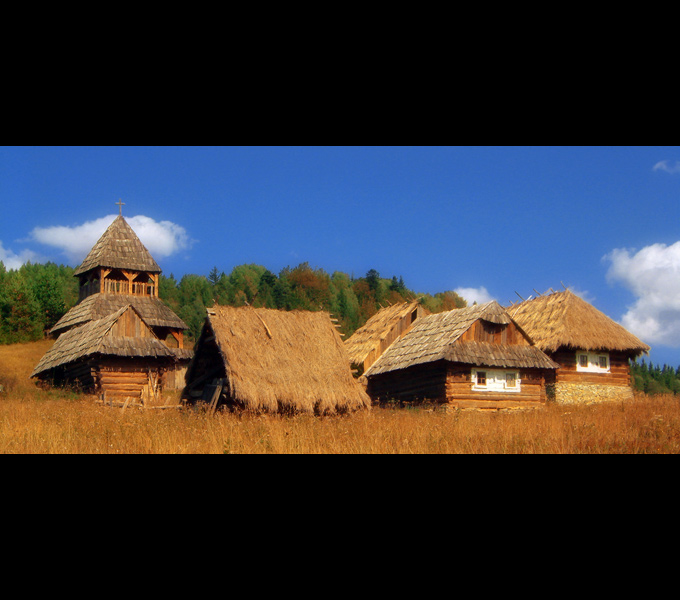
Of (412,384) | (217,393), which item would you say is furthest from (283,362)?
(412,384)

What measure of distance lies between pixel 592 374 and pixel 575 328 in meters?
2.53

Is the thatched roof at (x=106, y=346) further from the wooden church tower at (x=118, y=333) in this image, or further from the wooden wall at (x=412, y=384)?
the wooden wall at (x=412, y=384)

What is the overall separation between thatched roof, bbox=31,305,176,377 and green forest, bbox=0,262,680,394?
1895cm

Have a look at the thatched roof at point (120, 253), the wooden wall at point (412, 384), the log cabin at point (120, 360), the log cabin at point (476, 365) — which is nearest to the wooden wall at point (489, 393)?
the log cabin at point (476, 365)

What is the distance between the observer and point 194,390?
21.1m

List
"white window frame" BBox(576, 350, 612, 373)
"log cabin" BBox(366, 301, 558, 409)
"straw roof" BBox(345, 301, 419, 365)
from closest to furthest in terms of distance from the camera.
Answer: "log cabin" BBox(366, 301, 558, 409), "white window frame" BBox(576, 350, 612, 373), "straw roof" BBox(345, 301, 419, 365)

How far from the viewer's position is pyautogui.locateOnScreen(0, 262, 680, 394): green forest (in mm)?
55062

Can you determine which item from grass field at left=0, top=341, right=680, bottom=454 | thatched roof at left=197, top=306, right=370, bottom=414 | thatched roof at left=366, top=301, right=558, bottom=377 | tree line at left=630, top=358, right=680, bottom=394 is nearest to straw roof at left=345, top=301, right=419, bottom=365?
thatched roof at left=366, top=301, right=558, bottom=377

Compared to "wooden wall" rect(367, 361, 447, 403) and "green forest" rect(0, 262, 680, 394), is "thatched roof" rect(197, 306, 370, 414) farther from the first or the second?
"green forest" rect(0, 262, 680, 394)
